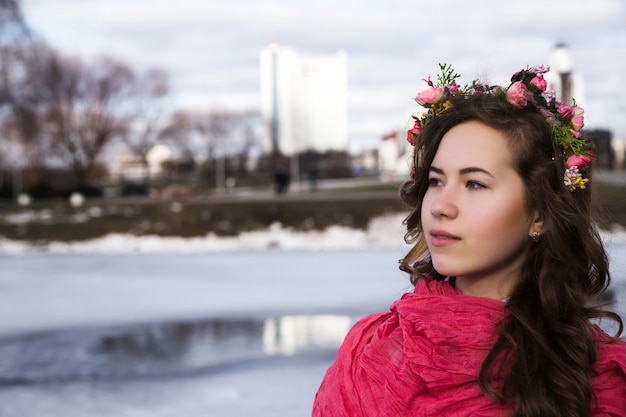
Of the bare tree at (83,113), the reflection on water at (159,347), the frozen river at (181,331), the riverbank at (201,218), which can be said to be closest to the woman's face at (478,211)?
the frozen river at (181,331)

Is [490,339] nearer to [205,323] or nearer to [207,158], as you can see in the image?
[205,323]

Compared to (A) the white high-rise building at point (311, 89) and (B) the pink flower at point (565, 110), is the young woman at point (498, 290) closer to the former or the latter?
(B) the pink flower at point (565, 110)

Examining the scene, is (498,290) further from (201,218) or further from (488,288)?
(201,218)

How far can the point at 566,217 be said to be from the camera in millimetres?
1895

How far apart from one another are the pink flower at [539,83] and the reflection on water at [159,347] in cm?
412

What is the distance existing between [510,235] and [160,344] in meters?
5.24

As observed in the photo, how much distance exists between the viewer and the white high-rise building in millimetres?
83062

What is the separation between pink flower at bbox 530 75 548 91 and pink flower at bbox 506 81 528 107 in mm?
42

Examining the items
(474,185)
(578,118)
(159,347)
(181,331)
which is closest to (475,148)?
(474,185)

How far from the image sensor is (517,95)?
1968 mm

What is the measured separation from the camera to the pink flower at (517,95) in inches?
77.4

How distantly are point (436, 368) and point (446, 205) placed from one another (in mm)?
350

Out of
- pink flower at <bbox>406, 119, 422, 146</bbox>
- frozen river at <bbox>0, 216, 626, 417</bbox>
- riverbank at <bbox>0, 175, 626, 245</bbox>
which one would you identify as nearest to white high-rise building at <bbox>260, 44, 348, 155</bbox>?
riverbank at <bbox>0, 175, 626, 245</bbox>

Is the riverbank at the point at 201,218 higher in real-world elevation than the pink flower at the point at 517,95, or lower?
lower
